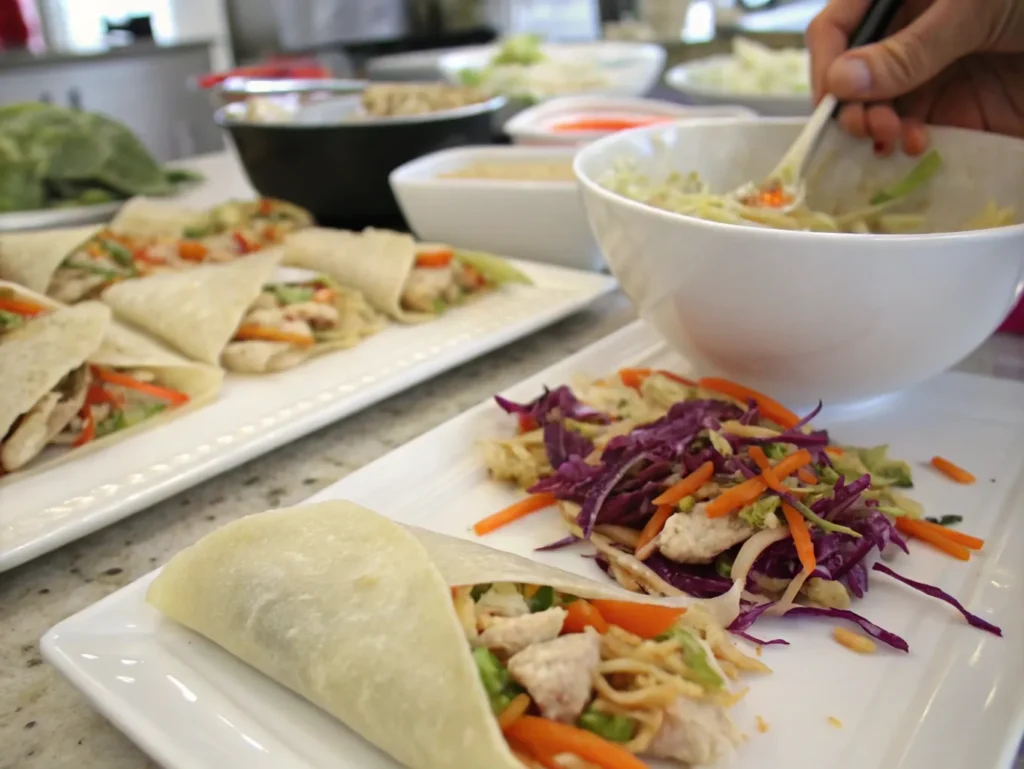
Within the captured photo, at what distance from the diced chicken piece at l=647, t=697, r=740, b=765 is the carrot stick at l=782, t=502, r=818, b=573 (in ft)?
0.84

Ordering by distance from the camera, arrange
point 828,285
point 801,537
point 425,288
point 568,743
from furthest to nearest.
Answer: point 425,288
point 828,285
point 801,537
point 568,743

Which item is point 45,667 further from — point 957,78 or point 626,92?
point 626,92

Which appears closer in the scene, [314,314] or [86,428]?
[86,428]

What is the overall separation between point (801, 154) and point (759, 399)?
57 centimetres

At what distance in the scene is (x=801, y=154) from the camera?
1.57 m

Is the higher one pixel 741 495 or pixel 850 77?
pixel 850 77

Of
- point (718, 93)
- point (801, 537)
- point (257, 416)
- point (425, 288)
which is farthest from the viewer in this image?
point (718, 93)

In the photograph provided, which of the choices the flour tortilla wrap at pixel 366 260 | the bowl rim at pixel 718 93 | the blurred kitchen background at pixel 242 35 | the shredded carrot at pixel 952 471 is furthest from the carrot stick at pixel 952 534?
the blurred kitchen background at pixel 242 35

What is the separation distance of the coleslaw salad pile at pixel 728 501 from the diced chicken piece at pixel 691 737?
179mm

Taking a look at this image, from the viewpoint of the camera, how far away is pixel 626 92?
10.8 feet

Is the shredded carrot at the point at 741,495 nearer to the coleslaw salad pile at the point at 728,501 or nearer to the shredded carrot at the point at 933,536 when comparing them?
the coleslaw salad pile at the point at 728,501

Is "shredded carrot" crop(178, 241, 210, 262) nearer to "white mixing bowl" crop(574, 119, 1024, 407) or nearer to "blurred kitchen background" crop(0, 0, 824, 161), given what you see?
"white mixing bowl" crop(574, 119, 1024, 407)

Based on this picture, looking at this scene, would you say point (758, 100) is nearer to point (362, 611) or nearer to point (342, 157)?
point (342, 157)

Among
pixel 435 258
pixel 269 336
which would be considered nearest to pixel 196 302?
pixel 269 336
